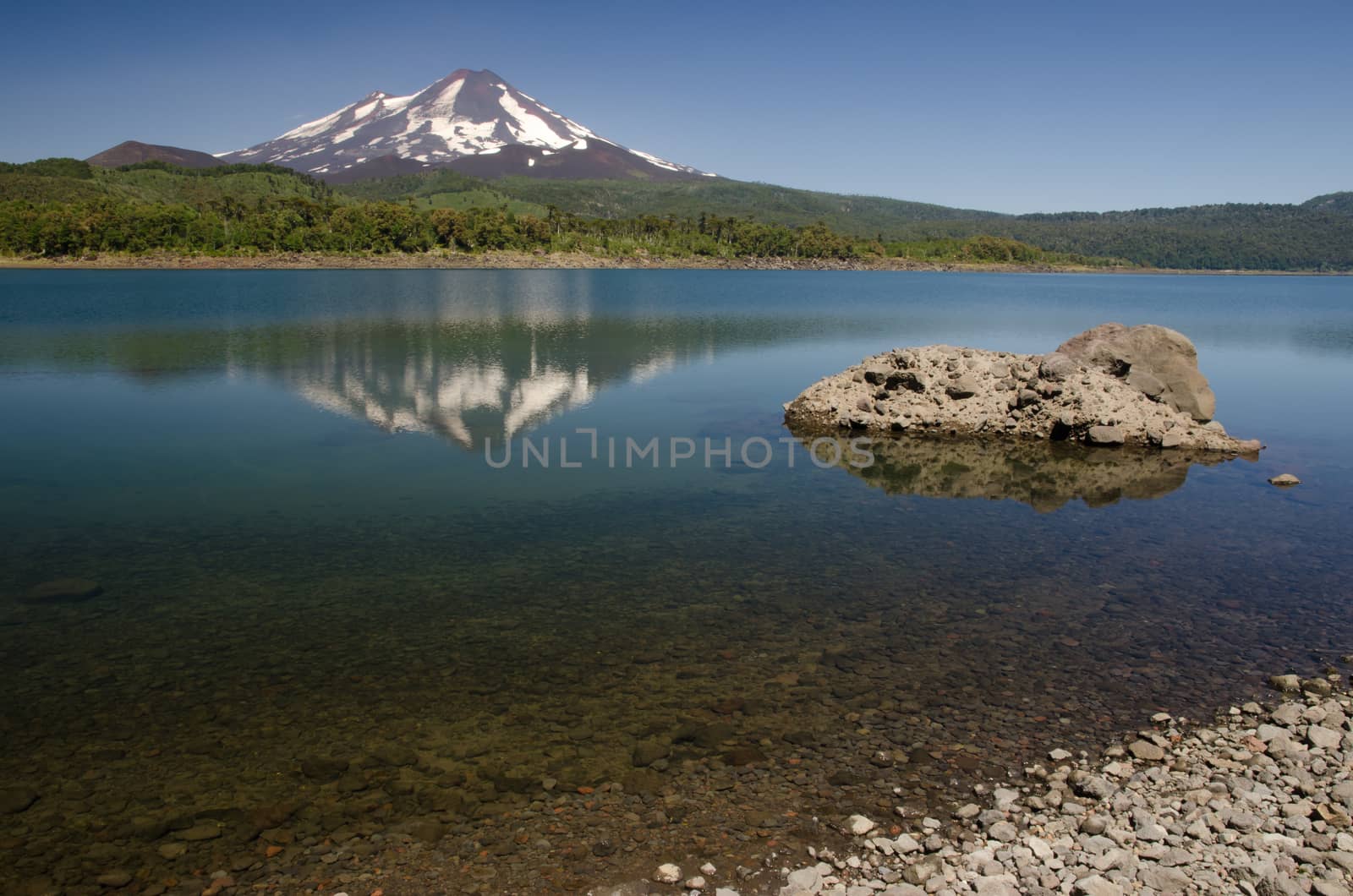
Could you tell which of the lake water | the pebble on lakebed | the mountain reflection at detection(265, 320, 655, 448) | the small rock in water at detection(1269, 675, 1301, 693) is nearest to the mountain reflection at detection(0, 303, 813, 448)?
the mountain reflection at detection(265, 320, 655, 448)

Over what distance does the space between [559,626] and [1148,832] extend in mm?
→ 6900

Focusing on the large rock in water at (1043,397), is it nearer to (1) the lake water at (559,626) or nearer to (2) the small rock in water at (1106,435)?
(2) the small rock in water at (1106,435)

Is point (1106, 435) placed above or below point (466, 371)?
below

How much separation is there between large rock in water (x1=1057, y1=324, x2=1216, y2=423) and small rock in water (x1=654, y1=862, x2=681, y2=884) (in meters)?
23.7

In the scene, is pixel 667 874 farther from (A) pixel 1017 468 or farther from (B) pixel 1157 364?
(B) pixel 1157 364

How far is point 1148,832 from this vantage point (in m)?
6.76

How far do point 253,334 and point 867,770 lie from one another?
154 ft

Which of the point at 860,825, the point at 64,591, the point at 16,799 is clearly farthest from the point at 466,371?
the point at 860,825

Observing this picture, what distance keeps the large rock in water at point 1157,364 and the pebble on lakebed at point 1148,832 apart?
1901 centimetres

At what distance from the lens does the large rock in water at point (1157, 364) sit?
25047 millimetres

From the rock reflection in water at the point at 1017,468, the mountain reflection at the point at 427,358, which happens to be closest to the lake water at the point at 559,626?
the rock reflection in water at the point at 1017,468

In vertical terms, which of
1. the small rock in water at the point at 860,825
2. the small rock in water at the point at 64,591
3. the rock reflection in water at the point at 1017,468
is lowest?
the small rock in water at the point at 860,825

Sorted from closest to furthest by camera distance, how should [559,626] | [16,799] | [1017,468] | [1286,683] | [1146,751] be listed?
[16,799], [1146,751], [1286,683], [559,626], [1017,468]

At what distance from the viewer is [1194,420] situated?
24438 millimetres
